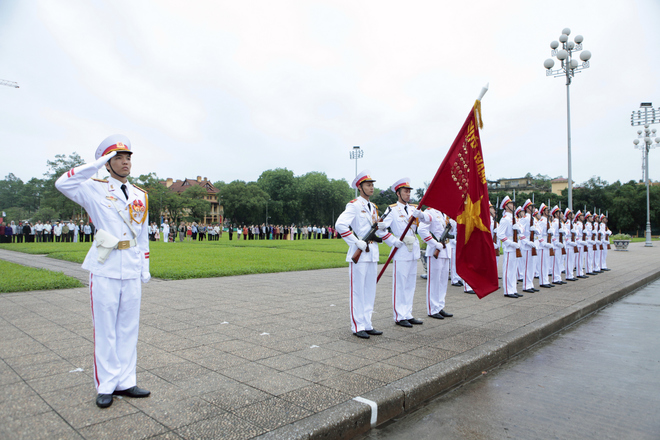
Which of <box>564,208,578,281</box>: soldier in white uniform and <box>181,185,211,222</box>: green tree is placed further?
<box>181,185,211,222</box>: green tree

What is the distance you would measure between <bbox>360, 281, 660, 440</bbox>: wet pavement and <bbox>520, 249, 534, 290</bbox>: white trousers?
4141mm

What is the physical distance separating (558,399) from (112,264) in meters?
4.21

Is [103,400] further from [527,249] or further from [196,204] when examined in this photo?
[196,204]

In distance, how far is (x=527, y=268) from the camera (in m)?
10.6

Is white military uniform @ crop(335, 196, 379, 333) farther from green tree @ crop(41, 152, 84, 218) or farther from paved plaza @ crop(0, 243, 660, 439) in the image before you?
green tree @ crop(41, 152, 84, 218)

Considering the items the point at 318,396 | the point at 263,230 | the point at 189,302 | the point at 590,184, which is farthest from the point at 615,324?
the point at 590,184

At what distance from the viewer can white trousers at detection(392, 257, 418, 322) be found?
6.40 meters

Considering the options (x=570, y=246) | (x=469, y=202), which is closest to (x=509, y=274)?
(x=469, y=202)

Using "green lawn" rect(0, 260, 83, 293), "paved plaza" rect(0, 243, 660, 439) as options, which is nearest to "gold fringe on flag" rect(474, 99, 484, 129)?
"paved plaza" rect(0, 243, 660, 439)

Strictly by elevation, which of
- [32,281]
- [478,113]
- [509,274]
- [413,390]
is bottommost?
[413,390]

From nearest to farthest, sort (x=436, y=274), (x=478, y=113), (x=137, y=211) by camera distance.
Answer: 1. (x=137, y=211)
2. (x=478, y=113)
3. (x=436, y=274)

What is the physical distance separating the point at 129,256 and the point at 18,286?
7.72 metres

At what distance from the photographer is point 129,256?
12.1ft

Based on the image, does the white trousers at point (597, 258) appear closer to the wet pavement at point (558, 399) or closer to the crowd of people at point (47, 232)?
the wet pavement at point (558, 399)
